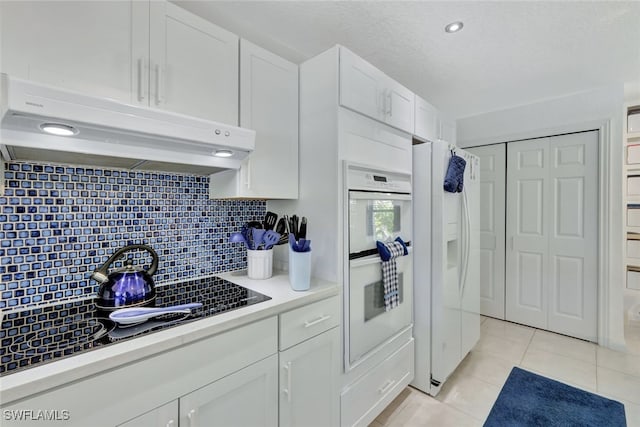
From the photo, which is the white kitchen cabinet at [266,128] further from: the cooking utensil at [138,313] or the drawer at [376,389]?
the drawer at [376,389]

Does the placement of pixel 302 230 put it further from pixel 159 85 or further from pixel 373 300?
pixel 159 85

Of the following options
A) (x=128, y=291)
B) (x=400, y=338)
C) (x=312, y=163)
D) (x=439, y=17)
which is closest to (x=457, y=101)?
(x=439, y=17)

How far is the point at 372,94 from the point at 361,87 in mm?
109

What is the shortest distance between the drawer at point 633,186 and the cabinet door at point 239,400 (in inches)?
166

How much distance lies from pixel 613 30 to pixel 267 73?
7.52 feet

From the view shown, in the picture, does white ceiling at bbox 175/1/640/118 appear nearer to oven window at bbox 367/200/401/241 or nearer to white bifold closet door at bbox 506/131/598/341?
white bifold closet door at bbox 506/131/598/341

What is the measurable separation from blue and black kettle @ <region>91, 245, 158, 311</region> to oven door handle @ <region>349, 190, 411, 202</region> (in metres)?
1.06

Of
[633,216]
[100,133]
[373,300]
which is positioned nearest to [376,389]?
[373,300]

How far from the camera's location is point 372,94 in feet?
5.71

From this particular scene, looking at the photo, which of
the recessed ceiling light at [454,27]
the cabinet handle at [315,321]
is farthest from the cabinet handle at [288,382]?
the recessed ceiling light at [454,27]

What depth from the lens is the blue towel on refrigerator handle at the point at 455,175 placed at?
2049mm

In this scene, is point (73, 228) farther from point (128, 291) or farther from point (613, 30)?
point (613, 30)

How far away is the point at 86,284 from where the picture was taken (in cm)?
132

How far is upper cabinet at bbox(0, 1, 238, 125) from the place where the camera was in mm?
977
